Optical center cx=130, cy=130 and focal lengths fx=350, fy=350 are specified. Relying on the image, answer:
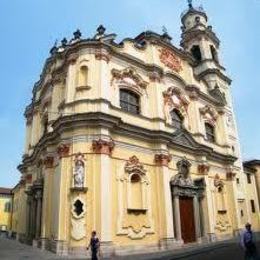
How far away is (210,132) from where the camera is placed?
28766 mm

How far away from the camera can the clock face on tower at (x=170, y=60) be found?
83.1 ft

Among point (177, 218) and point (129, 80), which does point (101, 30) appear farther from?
point (177, 218)

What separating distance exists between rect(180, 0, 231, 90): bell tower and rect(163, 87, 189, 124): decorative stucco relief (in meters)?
6.64

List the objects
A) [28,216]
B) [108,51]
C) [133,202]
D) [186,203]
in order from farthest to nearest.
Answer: [28,216] → [186,203] → [108,51] → [133,202]

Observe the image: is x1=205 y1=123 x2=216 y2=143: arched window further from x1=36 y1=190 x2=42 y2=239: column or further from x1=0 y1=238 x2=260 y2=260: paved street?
x1=36 y1=190 x2=42 y2=239: column

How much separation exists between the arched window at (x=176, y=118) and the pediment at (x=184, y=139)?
649 mm

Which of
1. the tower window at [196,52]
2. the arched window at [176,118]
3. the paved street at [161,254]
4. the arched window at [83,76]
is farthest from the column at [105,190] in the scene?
the tower window at [196,52]

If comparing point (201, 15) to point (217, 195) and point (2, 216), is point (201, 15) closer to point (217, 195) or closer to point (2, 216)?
point (217, 195)

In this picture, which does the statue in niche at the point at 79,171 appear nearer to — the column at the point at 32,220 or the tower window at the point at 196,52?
the column at the point at 32,220

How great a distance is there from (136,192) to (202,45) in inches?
764

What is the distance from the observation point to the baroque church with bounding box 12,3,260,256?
17875mm

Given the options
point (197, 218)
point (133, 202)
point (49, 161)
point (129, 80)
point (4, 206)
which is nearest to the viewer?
point (133, 202)

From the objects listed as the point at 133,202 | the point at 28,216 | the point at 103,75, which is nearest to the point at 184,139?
the point at 133,202

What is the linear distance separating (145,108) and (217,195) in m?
9.36
